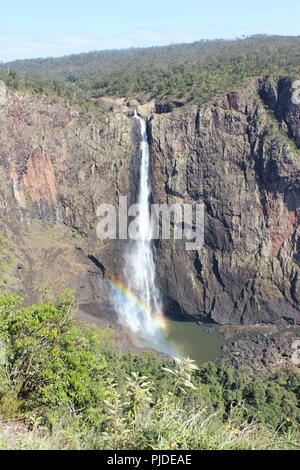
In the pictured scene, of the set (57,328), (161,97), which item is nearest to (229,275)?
(161,97)

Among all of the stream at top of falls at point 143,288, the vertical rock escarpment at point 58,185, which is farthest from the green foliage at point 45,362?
the stream at top of falls at point 143,288

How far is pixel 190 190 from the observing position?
30453mm

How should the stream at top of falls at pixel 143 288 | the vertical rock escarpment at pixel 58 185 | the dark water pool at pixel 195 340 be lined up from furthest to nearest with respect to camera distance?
the stream at top of falls at pixel 143 288 < the vertical rock escarpment at pixel 58 185 < the dark water pool at pixel 195 340

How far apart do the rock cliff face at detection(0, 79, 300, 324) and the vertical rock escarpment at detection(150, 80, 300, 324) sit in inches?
2.7

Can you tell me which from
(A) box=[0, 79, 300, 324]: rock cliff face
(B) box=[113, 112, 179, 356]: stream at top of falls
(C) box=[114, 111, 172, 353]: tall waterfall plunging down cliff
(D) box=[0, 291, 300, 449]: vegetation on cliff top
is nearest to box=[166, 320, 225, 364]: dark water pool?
(A) box=[0, 79, 300, 324]: rock cliff face

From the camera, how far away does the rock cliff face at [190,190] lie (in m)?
28.6

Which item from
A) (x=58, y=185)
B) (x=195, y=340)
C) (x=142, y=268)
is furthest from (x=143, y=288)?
(x=58, y=185)

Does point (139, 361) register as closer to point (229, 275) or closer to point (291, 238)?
point (229, 275)

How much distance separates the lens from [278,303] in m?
29.3

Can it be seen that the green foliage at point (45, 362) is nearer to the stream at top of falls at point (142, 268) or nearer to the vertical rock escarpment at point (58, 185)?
the vertical rock escarpment at point (58, 185)

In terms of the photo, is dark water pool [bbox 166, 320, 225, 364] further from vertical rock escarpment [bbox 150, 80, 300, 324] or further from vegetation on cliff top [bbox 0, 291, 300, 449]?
vegetation on cliff top [bbox 0, 291, 300, 449]

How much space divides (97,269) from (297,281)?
13.4 meters

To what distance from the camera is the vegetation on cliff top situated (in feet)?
15.5

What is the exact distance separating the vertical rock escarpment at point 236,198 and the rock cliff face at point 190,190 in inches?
2.7
